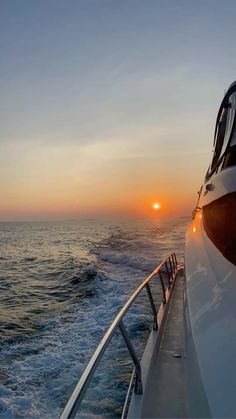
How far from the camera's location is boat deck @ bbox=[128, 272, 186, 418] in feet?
8.32

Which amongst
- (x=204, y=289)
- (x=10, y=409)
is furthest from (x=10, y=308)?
(x=204, y=289)

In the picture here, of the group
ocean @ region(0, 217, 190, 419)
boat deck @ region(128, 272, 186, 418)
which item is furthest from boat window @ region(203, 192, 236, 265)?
ocean @ region(0, 217, 190, 419)

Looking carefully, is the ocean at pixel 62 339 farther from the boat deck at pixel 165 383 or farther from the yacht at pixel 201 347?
the yacht at pixel 201 347

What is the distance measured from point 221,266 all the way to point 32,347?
17.8 feet

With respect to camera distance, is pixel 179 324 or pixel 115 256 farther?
pixel 115 256

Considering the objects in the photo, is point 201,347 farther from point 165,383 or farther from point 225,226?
point 225,226

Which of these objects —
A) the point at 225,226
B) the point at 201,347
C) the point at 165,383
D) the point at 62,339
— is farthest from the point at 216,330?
the point at 62,339

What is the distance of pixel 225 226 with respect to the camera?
12.0 ft

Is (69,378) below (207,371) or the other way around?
below

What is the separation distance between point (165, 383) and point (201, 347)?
2.84 feet

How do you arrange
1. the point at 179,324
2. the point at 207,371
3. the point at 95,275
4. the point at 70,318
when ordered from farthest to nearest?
the point at 95,275 < the point at 70,318 < the point at 179,324 < the point at 207,371

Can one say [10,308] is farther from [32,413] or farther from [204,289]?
[204,289]

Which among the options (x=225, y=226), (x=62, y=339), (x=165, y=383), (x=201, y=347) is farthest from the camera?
(x=62, y=339)

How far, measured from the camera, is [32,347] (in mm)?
7301
